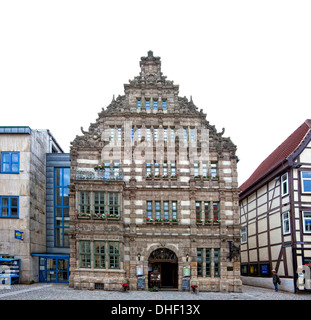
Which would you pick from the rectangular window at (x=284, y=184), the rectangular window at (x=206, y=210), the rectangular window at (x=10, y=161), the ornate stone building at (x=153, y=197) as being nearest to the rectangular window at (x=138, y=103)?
the ornate stone building at (x=153, y=197)

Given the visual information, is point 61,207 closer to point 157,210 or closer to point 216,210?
point 157,210

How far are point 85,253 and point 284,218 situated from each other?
14177 millimetres

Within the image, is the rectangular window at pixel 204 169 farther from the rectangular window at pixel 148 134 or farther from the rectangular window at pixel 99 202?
the rectangular window at pixel 99 202

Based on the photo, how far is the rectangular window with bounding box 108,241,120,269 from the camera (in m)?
27.8

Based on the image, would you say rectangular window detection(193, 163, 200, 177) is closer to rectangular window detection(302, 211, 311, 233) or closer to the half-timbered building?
the half-timbered building

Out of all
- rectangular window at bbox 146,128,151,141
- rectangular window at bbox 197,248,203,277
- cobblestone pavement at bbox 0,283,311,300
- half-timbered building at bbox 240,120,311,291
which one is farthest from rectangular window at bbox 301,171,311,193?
rectangular window at bbox 146,128,151,141

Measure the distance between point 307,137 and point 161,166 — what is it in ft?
34.3

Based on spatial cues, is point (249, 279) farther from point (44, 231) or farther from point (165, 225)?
point (44, 231)

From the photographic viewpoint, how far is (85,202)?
28281 mm

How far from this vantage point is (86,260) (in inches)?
1096

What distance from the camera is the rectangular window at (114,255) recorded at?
27.8 m

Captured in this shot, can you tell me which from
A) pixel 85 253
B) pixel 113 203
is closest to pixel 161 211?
pixel 113 203

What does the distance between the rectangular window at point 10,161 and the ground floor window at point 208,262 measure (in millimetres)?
15469
